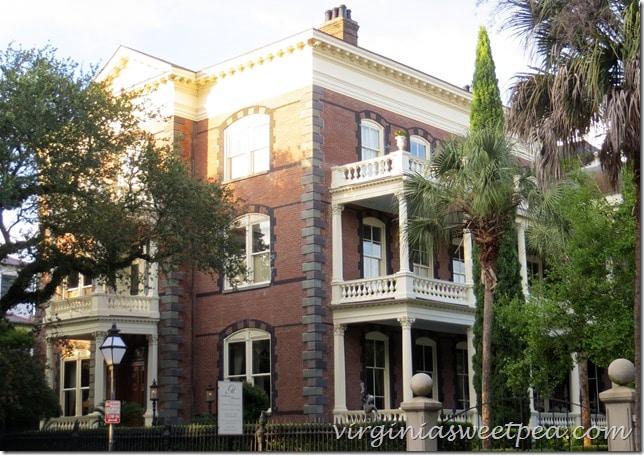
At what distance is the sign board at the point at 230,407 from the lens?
21.4m

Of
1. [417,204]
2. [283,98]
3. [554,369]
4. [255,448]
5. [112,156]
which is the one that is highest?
[283,98]

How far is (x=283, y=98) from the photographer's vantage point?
32375 millimetres

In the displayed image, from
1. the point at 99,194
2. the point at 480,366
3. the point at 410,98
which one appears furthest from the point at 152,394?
the point at 410,98

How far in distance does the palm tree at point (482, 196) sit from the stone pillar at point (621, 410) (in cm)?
545

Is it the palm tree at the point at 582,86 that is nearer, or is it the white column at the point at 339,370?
the palm tree at the point at 582,86

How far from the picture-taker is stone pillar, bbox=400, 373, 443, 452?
55.2ft

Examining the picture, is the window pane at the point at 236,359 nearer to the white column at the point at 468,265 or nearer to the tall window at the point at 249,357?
the tall window at the point at 249,357

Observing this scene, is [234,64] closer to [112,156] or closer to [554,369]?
[112,156]

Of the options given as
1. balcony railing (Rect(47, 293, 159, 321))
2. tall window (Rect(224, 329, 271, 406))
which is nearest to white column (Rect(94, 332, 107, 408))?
balcony railing (Rect(47, 293, 159, 321))

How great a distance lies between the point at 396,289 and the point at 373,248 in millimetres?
3392

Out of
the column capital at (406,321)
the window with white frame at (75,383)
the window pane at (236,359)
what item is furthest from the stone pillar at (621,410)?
the window with white frame at (75,383)

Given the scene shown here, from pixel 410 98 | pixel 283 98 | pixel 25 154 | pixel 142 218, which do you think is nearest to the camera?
pixel 25 154

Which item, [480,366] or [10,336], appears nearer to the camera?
[480,366]

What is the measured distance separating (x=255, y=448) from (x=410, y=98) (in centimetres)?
1664
